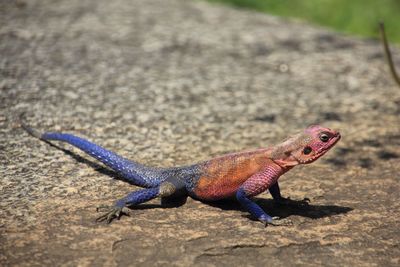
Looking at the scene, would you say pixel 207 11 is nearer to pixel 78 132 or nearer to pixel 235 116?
pixel 235 116

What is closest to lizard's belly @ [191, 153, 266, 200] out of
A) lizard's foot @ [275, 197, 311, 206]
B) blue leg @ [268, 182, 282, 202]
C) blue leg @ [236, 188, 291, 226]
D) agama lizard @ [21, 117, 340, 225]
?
agama lizard @ [21, 117, 340, 225]

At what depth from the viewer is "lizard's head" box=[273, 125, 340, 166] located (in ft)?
12.1

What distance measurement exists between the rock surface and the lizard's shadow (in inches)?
0.7

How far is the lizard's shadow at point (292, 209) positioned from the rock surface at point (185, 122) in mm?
18

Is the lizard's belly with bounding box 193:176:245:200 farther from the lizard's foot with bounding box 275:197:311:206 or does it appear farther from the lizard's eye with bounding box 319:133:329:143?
the lizard's eye with bounding box 319:133:329:143

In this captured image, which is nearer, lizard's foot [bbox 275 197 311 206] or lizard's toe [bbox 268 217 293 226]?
lizard's toe [bbox 268 217 293 226]

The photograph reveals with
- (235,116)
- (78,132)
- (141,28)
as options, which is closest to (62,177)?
(78,132)

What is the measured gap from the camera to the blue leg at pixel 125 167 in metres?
3.96

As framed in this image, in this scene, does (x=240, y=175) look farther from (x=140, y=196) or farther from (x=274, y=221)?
(x=140, y=196)

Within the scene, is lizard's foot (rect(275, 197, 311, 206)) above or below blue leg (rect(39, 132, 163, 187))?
below

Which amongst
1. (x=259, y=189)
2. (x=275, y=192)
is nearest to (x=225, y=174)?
(x=259, y=189)

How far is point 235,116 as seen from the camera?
18.5 ft

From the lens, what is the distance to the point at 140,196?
12.2 feet

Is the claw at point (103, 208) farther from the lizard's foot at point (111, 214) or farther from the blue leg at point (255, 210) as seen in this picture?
the blue leg at point (255, 210)
